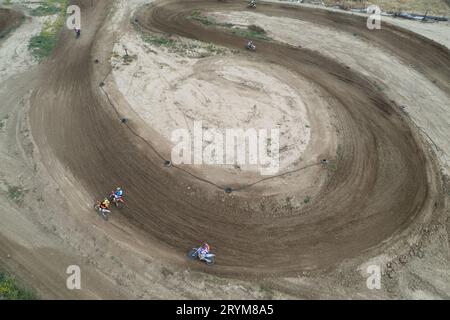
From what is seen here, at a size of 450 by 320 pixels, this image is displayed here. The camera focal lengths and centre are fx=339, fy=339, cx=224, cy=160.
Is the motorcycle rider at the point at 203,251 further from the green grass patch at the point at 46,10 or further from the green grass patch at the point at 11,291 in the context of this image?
the green grass patch at the point at 46,10

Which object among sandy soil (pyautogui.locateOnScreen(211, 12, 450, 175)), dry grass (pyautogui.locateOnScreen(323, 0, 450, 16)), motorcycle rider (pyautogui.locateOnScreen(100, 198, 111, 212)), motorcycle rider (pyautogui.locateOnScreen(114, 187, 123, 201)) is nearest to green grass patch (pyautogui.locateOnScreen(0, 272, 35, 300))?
motorcycle rider (pyautogui.locateOnScreen(100, 198, 111, 212))

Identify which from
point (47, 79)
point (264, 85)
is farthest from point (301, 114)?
point (47, 79)

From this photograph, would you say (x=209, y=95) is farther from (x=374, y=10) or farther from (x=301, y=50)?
(x=374, y=10)

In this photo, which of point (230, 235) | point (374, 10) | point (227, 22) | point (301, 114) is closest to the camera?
point (230, 235)

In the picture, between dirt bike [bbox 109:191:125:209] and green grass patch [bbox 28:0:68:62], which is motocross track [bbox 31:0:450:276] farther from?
green grass patch [bbox 28:0:68:62]

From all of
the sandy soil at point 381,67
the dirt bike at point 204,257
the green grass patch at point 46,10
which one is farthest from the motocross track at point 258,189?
the green grass patch at point 46,10

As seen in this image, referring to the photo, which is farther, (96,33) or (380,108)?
(96,33)
